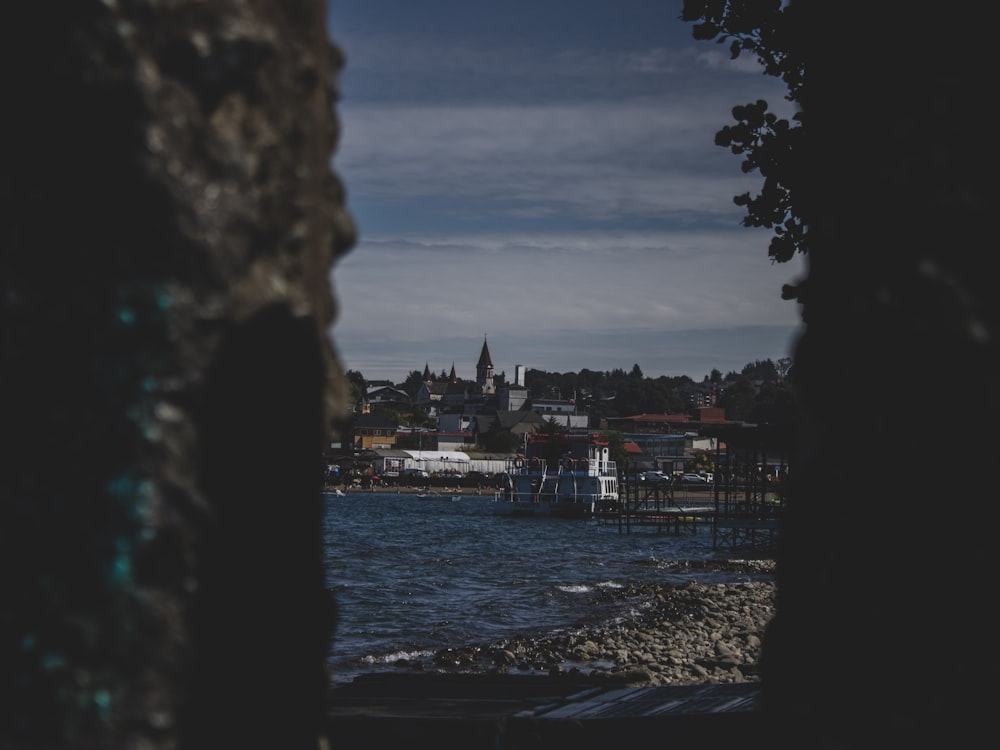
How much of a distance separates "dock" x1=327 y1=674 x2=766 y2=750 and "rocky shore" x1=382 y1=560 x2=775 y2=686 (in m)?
5.55

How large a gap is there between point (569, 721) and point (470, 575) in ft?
110

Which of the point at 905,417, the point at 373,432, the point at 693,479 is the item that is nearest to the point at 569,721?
the point at 905,417

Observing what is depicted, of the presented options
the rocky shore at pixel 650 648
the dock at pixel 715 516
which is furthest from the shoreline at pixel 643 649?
the dock at pixel 715 516

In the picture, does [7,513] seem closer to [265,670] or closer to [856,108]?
[265,670]

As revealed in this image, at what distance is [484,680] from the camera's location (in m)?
12.3

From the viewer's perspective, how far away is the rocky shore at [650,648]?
17.7 meters

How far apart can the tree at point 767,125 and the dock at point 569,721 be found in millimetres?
4504

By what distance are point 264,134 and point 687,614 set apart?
83.6 ft

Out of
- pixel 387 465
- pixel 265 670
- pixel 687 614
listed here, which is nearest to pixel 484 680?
pixel 265 670

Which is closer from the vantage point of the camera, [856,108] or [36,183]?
[36,183]

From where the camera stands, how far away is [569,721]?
6480 mm

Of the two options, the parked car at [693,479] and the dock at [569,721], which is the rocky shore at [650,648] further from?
the parked car at [693,479]

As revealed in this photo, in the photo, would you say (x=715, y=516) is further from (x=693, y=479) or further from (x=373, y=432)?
(x=373, y=432)

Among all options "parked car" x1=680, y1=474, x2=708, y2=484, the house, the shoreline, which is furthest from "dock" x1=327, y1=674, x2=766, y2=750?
the house
